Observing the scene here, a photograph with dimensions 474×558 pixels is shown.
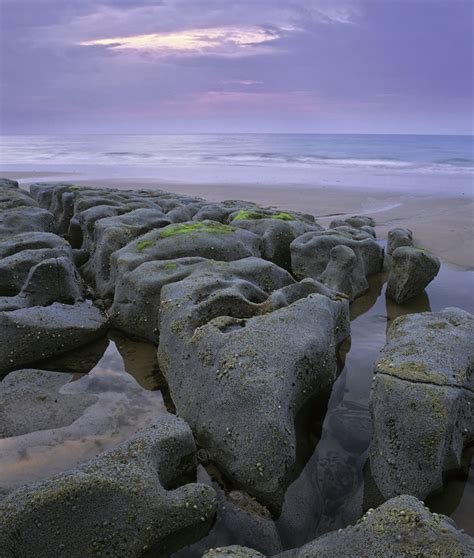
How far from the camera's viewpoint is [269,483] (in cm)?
385

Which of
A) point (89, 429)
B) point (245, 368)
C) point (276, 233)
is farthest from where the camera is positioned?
point (276, 233)

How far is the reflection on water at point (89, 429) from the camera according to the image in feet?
14.3

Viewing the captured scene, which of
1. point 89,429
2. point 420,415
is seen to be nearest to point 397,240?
point 420,415

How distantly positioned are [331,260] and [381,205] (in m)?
11.8

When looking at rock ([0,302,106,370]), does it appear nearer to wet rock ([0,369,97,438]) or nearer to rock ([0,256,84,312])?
wet rock ([0,369,97,438])

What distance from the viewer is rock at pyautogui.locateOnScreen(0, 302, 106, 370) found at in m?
6.00

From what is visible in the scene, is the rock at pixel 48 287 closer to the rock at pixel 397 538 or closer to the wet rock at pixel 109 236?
the wet rock at pixel 109 236

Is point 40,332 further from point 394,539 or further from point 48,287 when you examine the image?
point 394,539

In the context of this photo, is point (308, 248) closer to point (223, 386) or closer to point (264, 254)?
point (264, 254)

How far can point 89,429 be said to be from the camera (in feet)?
16.0

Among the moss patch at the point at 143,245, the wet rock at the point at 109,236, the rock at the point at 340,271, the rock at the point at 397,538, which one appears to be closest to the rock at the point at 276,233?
the rock at the point at 340,271

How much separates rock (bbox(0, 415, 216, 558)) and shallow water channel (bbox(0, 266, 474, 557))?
28 cm

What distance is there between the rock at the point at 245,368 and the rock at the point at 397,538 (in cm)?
85

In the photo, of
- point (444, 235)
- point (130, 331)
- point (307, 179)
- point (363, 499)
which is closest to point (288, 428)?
point (363, 499)
